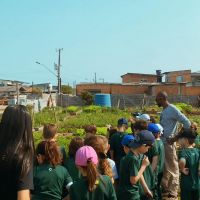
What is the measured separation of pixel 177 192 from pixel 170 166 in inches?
25.7

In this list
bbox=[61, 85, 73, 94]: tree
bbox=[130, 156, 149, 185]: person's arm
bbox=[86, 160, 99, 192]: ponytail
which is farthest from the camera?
bbox=[61, 85, 73, 94]: tree

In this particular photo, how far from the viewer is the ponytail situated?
350cm

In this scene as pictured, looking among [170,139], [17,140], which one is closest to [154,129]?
[170,139]

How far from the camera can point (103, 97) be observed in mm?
36750

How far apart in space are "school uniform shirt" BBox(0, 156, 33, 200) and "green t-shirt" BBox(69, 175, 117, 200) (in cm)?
114

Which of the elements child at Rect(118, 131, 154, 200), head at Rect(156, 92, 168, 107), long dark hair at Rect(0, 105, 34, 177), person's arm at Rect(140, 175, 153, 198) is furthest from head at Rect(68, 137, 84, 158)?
long dark hair at Rect(0, 105, 34, 177)

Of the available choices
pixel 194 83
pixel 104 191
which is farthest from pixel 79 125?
pixel 194 83

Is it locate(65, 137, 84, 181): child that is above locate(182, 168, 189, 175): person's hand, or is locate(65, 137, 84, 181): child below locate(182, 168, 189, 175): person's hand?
above

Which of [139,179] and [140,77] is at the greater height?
[140,77]

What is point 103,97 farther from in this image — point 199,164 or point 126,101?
point 199,164

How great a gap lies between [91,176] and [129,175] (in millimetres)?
1355

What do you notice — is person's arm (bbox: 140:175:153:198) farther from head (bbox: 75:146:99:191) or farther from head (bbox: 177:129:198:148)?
head (bbox: 75:146:99:191)

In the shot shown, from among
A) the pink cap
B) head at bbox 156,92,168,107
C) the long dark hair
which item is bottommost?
the pink cap

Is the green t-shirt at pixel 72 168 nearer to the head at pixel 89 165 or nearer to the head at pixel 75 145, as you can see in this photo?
the head at pixel 75 145
